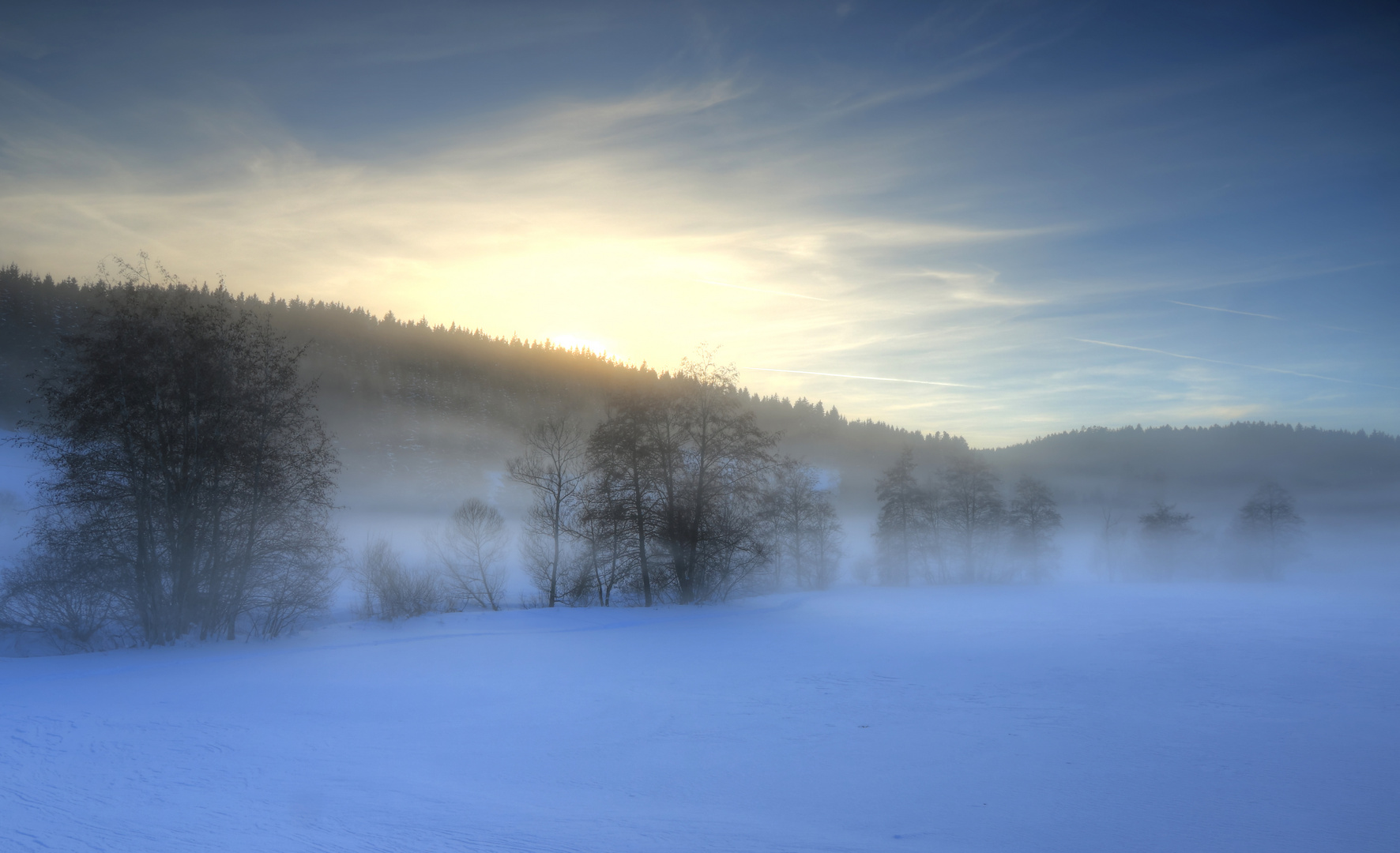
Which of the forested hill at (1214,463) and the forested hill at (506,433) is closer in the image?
the forested hill at (506,433)

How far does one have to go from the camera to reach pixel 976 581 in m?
60.2

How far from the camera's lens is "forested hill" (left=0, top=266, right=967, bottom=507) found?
267 feet

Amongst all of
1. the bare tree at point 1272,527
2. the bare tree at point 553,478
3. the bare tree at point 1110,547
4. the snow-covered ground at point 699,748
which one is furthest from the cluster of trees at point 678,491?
the bare tree at point 1110,547

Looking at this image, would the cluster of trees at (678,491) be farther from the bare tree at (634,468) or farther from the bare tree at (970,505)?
the bare tree at (970,505)

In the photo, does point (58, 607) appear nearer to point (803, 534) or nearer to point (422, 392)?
point (803, 534)

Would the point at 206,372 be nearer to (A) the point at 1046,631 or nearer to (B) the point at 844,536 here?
(A) the point at 1046,631

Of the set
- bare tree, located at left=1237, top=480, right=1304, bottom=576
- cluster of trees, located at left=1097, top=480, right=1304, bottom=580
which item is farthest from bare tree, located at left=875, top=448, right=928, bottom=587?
bare tree, located at left=1237, top=480, right=1304, bottom=576

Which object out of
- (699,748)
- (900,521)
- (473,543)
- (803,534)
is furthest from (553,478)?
(900,521)

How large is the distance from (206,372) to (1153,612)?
37.4m

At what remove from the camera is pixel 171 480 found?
1886 centimetres

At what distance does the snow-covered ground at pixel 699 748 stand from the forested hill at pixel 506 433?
6353 cm

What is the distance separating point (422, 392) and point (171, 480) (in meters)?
96.9

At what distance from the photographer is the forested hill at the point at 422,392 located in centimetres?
8138

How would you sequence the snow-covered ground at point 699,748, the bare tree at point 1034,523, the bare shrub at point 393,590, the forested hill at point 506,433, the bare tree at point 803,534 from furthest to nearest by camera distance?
the forested hill at point 506,433 → the bare tree at point 1034,523 → the bare tree at point 803,534 → the bare shrub at point 393,590 → the snow-covered ground at point 699,748
